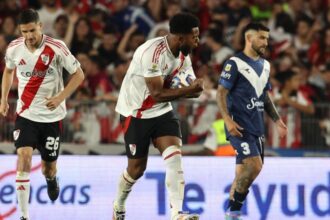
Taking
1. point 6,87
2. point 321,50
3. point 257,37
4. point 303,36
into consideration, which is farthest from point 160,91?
point 303,36

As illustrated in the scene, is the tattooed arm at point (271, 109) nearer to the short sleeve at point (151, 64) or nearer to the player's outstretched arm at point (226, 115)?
the player's outstretched arm at point (226, 115)

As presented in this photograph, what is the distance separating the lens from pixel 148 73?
10.9 m

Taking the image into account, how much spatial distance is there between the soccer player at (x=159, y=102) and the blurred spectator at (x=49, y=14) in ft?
22.7

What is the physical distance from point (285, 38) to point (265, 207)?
20.0 ft

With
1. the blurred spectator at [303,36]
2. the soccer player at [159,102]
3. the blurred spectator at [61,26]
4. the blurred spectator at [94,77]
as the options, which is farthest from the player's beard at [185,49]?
the blurred spectator at [303,36]

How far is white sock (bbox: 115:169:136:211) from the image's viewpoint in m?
11.6

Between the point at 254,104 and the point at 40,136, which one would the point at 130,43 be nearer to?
the point at 40,136

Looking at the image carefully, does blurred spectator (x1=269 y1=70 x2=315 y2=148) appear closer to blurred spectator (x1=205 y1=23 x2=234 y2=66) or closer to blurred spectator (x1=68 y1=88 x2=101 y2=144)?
blurred spectator (x1=205 y1=23 x2=234 y2=66)

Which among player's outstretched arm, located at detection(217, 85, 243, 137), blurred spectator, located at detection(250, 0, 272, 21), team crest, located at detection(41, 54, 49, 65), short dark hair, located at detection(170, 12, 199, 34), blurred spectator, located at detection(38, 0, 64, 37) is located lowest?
player's outstretched arm, located at detection(217, 85, 243, 137)

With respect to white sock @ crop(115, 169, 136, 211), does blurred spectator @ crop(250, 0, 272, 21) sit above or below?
above

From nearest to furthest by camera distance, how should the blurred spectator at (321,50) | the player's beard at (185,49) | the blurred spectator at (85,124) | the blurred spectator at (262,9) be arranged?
the player's beard at (185,49) → the blurred spectator at (85,124) → the blurred spectator at (321,50) → the blurred spectator at (262,9)

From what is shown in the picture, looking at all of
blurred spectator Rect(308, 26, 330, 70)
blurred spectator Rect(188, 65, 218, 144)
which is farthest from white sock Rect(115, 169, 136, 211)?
blurred spectator Rect(308, 26, 330, 70)

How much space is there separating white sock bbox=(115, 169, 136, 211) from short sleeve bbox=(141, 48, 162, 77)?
129cm

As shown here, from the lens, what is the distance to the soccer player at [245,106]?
11805 millimetres
